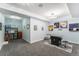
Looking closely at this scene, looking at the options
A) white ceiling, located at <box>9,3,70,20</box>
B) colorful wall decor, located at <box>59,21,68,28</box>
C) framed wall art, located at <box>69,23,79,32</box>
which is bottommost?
framed wall art, located at <box>69,23,79,32</box>

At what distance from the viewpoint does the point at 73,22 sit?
4898 millimetres

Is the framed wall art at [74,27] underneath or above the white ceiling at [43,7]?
underneath

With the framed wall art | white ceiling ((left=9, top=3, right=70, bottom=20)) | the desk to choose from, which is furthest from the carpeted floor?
white ceiling ((left=9, top=3, right=70, bottom=20))

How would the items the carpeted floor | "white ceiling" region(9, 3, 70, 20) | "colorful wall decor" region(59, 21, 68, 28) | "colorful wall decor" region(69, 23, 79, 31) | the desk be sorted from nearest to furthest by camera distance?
the carpeted floor → "white ceiling" region(9, 3, 70, 20) → the desk → "colorful wall decor" region(69, 23, 79, 31) → "colorful wall decor" region(59, 21, 68, 28)

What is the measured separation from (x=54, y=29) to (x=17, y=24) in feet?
15.2

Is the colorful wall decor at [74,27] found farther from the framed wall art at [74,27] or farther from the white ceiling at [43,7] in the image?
the white ceiling at [43,7]

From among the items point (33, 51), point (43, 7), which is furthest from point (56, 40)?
point (43, 7)

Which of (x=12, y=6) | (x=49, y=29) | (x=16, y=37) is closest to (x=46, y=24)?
(x=49, y=29)

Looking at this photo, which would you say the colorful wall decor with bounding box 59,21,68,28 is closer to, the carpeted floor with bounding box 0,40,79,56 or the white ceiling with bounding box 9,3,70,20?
the white ceiling with bounding box 9,3,70,20

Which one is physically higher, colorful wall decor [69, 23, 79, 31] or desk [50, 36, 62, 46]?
colorful wall decor [69, 23, 79, 31]

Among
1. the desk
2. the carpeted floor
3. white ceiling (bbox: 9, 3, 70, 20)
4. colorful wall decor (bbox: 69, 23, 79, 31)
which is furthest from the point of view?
colorful wall decor (bbox: 69, 23, 79, 31)

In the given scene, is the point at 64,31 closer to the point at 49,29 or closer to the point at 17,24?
the point at 49,29

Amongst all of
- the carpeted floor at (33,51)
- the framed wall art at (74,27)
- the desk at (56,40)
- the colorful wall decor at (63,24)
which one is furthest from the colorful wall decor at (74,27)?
the carpeted floor at (33,51)

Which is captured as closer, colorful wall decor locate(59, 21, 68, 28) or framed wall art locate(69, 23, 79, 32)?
framed wall art locate(69, 23, 79, 32)
